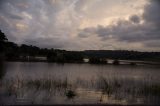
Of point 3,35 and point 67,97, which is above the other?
point 3,35

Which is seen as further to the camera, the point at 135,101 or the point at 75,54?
the point at 75,54

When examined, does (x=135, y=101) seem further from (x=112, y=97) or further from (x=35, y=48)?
(x=35, y=48)

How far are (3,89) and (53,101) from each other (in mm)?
3527

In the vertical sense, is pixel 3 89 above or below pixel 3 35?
below

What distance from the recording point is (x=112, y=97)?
41.8ft

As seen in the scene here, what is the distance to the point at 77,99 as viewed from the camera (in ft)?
37.7

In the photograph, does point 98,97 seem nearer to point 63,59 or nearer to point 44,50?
point 63,59

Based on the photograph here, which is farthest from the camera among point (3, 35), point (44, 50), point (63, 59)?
point (44, 50)

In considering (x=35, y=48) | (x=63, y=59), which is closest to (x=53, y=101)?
(x=63, y=59)

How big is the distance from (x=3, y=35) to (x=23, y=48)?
36.5 metres

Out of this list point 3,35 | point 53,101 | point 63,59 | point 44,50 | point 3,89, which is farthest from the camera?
point 44,50

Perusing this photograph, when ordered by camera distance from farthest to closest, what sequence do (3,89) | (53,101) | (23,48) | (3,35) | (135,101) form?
1. (23,48)
2. (3,35)
3. (3,89)
4. (135,101)
5. (53,101)

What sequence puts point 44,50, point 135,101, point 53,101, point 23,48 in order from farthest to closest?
1. point 44,50
2. point 23,48
3. point 135,101
4. point 53,101

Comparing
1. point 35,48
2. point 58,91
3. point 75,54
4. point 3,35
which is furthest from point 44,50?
point 58,91
